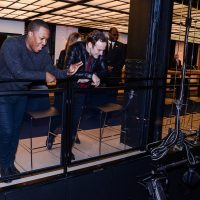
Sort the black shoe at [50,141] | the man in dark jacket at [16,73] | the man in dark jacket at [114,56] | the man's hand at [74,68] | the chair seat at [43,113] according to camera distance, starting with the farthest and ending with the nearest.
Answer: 1. the man in dark jacket at [114,56]
2. the black shoe at [50,141]
3. the chair seat at [43,113]
4. the man's hand at [74,68]
5. the man in dark jacket at [16,73]

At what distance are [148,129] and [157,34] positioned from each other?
120 centimetres

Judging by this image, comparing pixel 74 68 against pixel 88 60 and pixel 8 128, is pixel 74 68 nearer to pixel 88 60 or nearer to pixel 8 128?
pixel 88 60

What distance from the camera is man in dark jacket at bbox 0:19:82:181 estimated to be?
2346 millimetres

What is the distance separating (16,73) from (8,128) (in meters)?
0.52

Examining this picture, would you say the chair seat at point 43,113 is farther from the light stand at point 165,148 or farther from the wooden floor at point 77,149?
the light stand at point 165,148

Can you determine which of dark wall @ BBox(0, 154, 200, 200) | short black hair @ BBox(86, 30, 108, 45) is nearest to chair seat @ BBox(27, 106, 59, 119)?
dark wall @ BBox(0, 154, 200, 200)

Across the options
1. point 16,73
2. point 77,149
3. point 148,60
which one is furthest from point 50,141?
point 148,60

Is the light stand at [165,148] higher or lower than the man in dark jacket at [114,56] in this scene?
lower

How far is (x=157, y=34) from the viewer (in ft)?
11.1

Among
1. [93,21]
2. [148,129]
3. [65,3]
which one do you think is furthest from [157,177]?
[93,21]

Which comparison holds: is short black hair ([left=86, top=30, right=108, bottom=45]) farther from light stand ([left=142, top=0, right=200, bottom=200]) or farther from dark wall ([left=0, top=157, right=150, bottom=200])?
dark wall ([left=0, top=157, right=150, bottom=200])

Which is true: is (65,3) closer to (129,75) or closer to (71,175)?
(129,75)

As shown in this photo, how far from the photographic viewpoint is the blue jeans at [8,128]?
8.00ft

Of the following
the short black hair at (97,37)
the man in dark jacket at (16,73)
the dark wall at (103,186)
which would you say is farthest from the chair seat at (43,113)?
the short black hair at (97,37)
